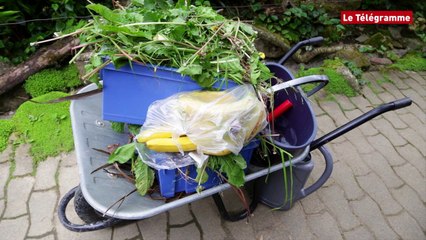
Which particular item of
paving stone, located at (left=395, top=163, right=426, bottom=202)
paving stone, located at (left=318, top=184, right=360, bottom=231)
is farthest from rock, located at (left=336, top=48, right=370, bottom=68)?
paving stone, located at (left=318, top=184, right=360, bottom=231)

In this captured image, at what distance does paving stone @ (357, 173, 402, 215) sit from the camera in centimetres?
263

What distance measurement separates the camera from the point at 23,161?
2656 mm

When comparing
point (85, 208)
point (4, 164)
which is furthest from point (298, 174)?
point (4, 164)

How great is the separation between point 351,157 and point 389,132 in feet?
2.23

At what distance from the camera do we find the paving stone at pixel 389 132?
3.26 meters

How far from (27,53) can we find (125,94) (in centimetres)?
241

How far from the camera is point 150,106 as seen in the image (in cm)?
143

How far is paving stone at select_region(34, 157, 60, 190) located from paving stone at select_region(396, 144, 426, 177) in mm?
3214

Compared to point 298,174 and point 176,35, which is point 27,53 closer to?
point 176,35

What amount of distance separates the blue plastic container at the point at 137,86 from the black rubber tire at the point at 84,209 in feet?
2.06

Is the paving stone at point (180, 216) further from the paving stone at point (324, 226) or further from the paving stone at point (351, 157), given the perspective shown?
the paving stone at point (351, 157)

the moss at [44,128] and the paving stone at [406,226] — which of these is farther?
the moss at [44,128]

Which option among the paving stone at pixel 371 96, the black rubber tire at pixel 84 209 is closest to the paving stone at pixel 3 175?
the black rubber tire at pixel 84 209

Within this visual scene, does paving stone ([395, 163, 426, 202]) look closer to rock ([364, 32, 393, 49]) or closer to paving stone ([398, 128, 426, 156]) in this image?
paving stone ([398, 128, 426, 156])
